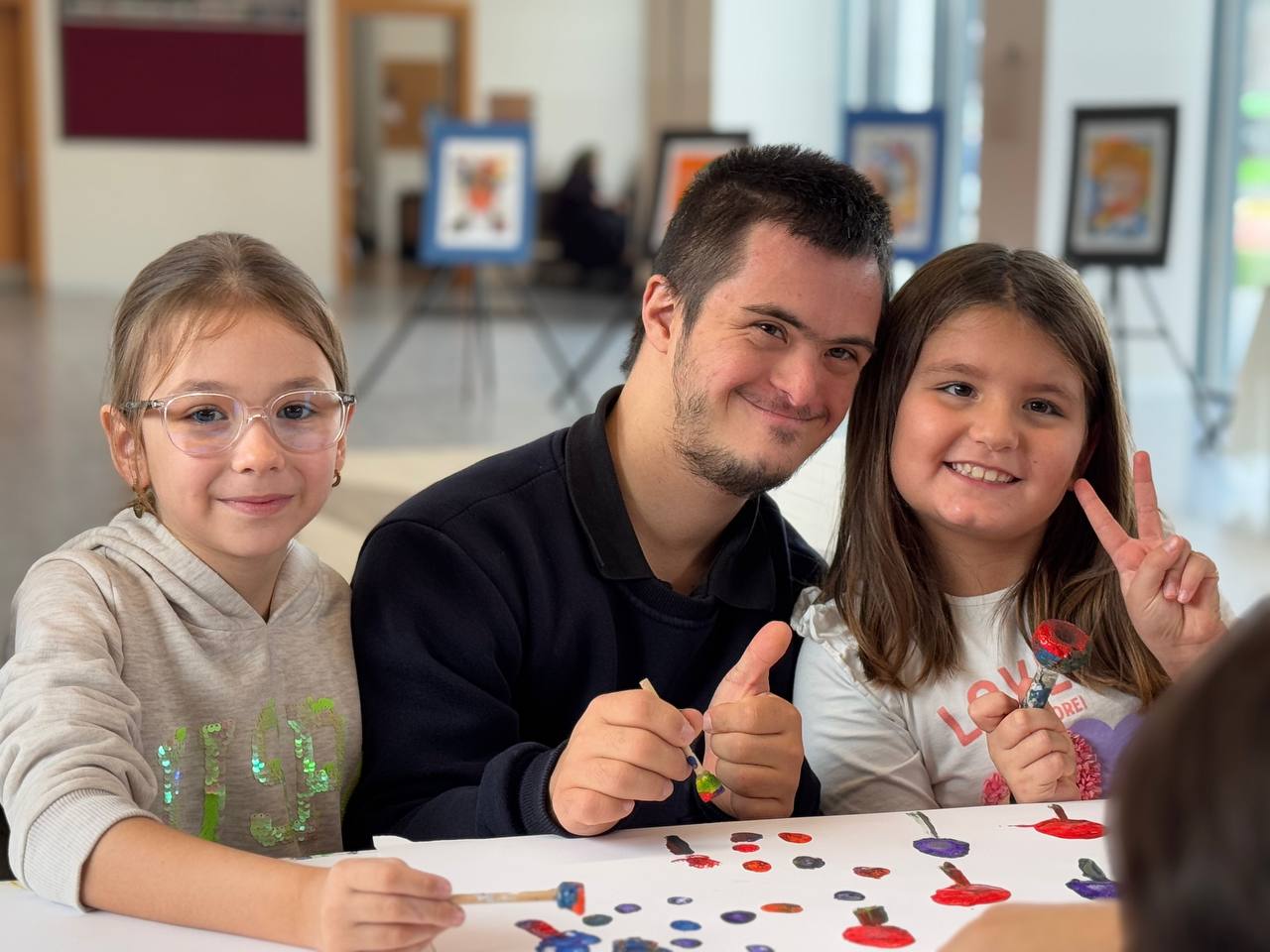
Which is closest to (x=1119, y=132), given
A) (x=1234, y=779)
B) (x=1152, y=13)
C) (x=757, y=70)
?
(x=1152, y=13)

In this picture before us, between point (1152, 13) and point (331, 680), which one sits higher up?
point (1152, 13)

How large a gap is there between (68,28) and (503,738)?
1367cm

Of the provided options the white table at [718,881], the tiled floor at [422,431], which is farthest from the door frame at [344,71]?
the white table at [718,881]

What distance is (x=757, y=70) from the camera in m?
11.4

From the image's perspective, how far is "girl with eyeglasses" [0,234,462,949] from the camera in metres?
1.29

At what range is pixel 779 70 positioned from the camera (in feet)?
37.6

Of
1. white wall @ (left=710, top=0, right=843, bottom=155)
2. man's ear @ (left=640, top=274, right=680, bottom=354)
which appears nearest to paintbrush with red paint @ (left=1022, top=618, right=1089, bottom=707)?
man's ear @ (left=640, top=274, right=680, bottom=354)

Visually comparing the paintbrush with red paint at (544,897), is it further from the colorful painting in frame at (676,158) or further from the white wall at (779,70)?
the white wall at (779,70)

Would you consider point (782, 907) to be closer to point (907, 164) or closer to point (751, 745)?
point (751, 745)

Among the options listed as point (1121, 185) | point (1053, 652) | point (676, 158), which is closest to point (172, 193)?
point (676, 158)

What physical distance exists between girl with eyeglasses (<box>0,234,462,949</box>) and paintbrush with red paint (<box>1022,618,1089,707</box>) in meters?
0.68

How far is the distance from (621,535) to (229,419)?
1.47 ft

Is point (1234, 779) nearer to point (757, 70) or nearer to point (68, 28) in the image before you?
point (757, 70)

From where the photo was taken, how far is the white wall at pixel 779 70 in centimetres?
1116
